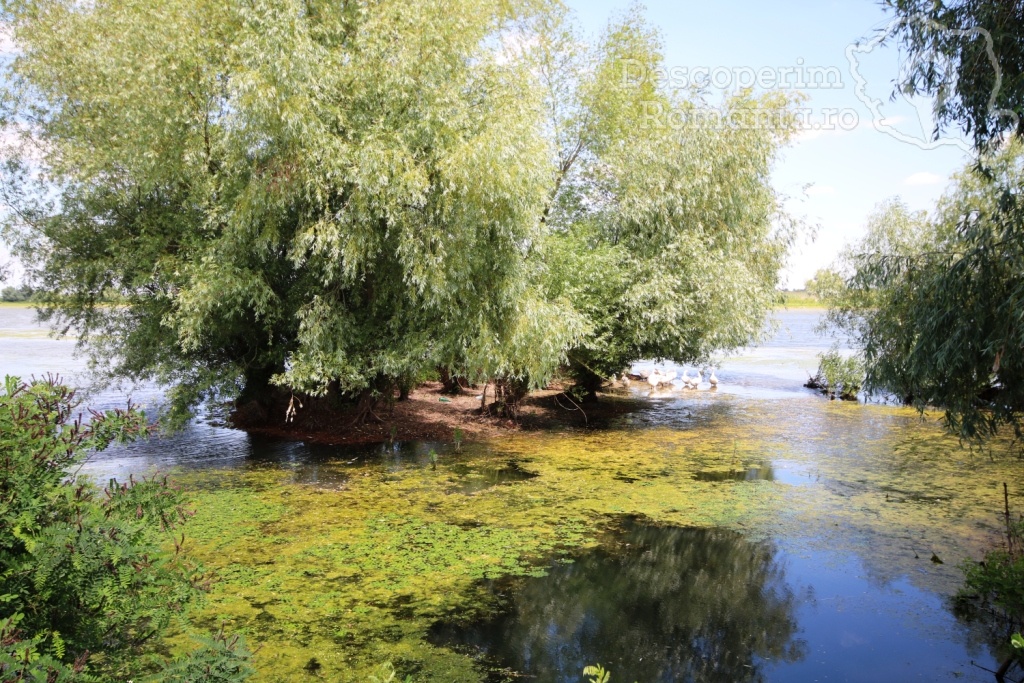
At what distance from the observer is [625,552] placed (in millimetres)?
8234

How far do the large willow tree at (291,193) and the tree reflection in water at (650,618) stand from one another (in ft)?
18.7

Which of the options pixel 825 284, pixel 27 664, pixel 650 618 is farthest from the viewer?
pixel 825 284

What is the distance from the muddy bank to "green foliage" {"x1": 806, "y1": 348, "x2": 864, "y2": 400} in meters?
6.66

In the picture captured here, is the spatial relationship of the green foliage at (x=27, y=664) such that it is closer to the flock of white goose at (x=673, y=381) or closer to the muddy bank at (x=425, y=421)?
the muddy bank at (x=425, y=421)

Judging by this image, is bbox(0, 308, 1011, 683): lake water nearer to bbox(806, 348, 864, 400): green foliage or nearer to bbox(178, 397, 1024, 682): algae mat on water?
bbox(178, 397, 1024, 682): algae mat on water

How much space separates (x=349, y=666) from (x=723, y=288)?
11934 millimetres

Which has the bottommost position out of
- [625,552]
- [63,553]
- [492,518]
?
[625,552]

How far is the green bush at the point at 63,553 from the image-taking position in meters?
3.19

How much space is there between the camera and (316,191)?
11.4 meters

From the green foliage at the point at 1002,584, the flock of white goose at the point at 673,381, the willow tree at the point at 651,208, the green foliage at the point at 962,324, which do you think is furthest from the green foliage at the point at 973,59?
the flock of white goose at the point at 673,381

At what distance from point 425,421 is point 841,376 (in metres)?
13.2

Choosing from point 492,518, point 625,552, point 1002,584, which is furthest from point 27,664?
point 1002,584

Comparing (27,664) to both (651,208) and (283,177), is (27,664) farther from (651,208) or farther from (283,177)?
(651,208)

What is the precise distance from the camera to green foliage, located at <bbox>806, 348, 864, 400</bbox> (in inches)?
835
